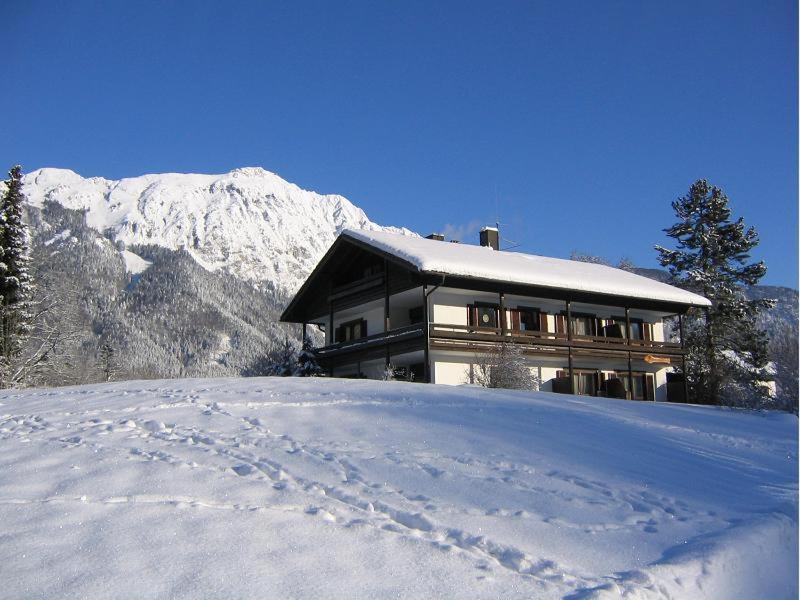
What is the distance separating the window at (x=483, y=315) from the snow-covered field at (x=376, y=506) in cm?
1690

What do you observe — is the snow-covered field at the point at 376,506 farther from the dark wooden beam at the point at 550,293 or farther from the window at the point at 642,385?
the window at the point at 642,385

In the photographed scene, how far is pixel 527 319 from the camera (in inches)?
1158

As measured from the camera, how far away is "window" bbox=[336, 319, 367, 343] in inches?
1266

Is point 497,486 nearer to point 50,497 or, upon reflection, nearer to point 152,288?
point 50,497

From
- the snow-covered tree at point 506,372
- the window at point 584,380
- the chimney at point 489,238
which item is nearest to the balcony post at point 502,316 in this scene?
the snow-covered tree at point 506,372

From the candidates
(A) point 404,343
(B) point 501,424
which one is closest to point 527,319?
(A) point 404,343

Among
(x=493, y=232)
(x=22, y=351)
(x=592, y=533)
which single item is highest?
(x=493, y=232)

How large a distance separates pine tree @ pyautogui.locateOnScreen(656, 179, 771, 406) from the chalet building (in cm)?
456

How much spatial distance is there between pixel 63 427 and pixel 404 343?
18530mm

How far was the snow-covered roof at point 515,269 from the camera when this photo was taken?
25344 millimetres

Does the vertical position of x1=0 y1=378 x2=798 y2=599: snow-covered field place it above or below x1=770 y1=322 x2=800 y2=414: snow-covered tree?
below

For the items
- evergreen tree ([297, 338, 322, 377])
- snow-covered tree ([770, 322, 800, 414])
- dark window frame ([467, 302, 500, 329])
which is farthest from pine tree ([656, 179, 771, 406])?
evergreen tree ([297, 338, 322, 377])

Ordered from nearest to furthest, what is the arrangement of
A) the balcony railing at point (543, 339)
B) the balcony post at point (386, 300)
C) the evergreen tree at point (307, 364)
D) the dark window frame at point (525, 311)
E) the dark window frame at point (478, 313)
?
the balcony railing at point (543, 339), the balcony post at point (386, 300), the dark window frame at point (478, 313), the dark window frame at point (525, 311), the evergreen tree at point (307, 364)

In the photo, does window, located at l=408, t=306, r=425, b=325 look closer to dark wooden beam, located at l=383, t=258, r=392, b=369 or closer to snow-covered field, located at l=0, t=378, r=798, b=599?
dark wooden beam, located at l=383, t=258, r=392, b=369
